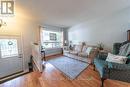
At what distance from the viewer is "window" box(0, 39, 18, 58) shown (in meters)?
3.84

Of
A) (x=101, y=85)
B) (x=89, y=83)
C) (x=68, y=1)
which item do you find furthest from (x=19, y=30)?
(x=101, y=85)

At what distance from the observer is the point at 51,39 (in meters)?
6.93

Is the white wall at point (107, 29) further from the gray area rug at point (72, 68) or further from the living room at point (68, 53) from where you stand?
the gray area rug at point (72, 68)

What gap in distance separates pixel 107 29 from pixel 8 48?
474 centimetres

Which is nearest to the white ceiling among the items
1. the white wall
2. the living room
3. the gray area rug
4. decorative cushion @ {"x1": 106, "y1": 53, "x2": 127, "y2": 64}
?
the living room

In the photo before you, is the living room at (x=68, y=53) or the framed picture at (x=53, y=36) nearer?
the living room at (x=68, y=53)

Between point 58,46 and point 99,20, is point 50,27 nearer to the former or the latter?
point 58,46

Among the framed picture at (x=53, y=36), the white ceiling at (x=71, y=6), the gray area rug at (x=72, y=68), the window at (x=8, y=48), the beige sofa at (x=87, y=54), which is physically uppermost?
the white ceiling at (x=71, y=6)

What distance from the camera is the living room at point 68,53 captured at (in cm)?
258

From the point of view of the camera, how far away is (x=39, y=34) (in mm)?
5648

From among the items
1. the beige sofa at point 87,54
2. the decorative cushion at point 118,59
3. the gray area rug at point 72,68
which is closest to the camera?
the decorative cushion at point 118,59

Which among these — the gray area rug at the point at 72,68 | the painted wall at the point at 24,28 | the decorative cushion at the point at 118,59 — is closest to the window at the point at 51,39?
the painted wall at the point at 24,28

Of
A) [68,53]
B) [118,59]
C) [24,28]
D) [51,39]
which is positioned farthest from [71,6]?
[51,39]

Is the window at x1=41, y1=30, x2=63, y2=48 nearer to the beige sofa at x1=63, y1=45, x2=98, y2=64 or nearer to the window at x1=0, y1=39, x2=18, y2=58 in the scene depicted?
the beige sofa at x1=63, y1=45, x2=98, y2=64
